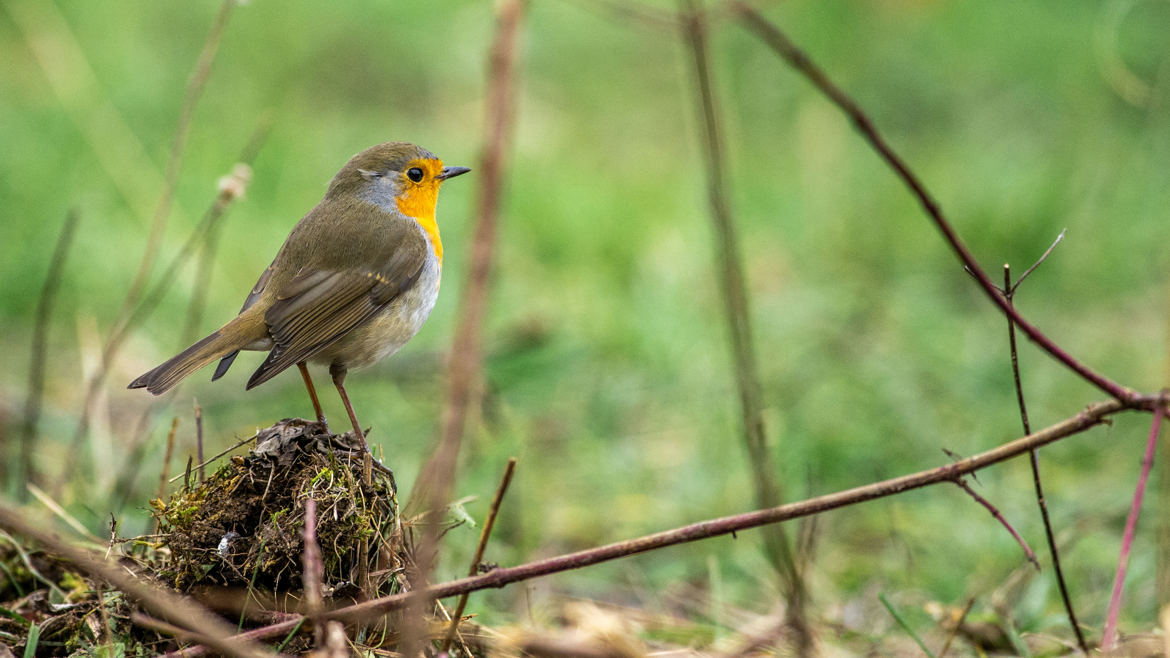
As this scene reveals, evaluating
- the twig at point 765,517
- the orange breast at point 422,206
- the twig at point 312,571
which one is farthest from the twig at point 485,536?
the orange breast at point 422,206

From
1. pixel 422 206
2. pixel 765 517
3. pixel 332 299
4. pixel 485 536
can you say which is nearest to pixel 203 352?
pixel 332 299

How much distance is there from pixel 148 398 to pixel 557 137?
15.4 feet

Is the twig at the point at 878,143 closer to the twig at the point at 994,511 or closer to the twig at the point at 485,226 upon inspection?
the twig at the point at 994,511

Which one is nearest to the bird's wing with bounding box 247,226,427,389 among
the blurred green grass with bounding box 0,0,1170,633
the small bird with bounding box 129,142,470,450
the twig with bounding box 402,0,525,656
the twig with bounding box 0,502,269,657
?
the small bird with bounding box 129,142,470,450

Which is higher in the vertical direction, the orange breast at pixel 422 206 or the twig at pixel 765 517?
the orange breast at pixel 422 206

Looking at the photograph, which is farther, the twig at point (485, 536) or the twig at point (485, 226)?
the twig at point (485, 536)

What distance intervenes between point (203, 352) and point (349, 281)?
0.48 meters

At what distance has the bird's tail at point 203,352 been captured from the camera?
296 centimetres

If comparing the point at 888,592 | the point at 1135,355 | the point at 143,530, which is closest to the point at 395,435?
the point at 143,530

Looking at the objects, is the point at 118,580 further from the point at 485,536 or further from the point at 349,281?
the point at 349,281

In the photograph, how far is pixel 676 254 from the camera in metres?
7.14

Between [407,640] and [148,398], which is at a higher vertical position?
[148,398]

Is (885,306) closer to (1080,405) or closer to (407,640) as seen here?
(1080,405)

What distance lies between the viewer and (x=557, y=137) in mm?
9344
